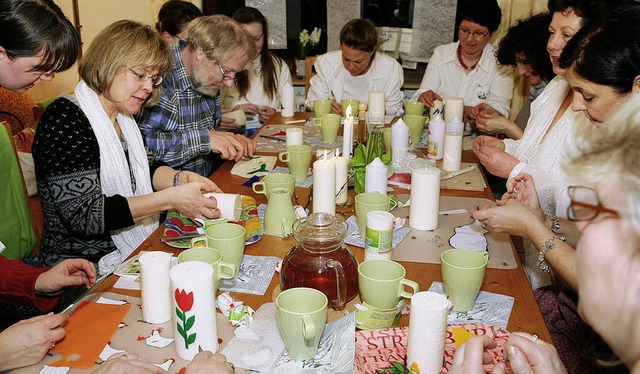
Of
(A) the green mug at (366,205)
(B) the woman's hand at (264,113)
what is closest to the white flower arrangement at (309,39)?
(B) the woman's hand at (264,113)

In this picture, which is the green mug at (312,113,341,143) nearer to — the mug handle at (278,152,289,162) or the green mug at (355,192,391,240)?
the mug handle at (278,152,289,162)

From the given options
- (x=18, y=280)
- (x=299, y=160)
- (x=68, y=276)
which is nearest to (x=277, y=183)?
(x=299, y=160)

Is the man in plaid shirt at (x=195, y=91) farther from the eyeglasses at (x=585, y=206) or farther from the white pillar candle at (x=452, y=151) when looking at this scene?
the eyeglasses at (x=585, y=206)

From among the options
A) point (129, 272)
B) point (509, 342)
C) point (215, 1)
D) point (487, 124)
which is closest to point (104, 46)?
point (129, 272)

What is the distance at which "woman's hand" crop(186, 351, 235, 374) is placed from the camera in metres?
1.01

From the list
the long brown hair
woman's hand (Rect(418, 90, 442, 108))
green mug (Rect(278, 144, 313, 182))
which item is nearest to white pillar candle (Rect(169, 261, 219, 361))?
green mug (Rect(278, 144, 313, 182))

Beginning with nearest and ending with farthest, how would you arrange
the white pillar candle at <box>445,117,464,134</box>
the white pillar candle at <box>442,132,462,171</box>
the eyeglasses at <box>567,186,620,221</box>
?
the eyeglasses at <box>567,186,620,221</box>
the white pillar candle at <box>442,132,462,171</box>
the white pillar candle at <box>445,117,464,134</box>

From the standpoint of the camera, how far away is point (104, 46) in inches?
73.2

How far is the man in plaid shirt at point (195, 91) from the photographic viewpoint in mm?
2406

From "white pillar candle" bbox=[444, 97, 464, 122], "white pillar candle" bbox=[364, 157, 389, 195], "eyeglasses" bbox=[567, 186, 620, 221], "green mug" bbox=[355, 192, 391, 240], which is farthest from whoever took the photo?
"white pillar candle" bbox=[444, 97, 464, 122]

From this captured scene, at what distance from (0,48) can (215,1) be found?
3.22 meters

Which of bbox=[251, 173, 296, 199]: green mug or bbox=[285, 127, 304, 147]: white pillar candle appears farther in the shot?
bbox=[285, 127, 304, 147]: white pillar candle

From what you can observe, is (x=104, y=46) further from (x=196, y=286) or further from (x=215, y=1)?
(x=215, y=1)

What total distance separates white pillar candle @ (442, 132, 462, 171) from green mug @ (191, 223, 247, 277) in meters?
1.10
